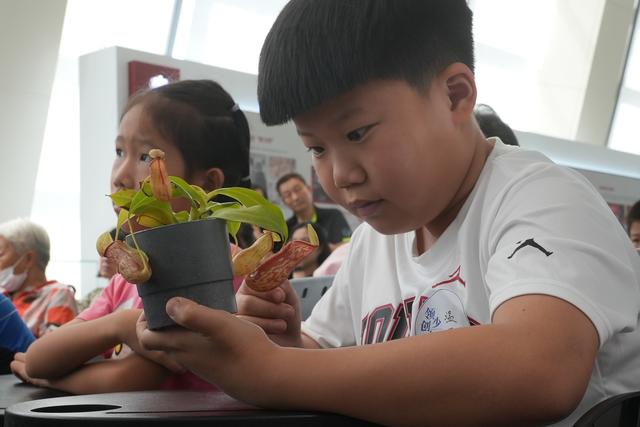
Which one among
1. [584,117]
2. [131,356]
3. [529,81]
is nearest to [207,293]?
[131,356]

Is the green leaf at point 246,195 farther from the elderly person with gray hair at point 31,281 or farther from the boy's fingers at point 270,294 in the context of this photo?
the elderly person with gray hair at point 31,281

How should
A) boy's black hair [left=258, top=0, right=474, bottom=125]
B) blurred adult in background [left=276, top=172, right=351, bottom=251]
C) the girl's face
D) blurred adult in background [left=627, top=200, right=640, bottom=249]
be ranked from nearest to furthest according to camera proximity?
boy's black hair [left=258, top=0, right=474, bottom=125]
the girl's face
blurred adult in background [left=627, top=200, right=640, bottom=249]
blurred adult in background [left=276, top=172, right=351, bottom=251]

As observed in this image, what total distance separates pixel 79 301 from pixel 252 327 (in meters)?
4.60

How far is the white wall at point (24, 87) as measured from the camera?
692 centimetres

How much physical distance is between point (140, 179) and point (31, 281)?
3735mm

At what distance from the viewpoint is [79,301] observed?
5148mm

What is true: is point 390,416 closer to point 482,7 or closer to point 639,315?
point 639,315

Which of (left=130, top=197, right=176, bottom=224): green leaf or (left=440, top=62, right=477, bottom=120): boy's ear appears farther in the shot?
(left=440, top=62, right=477, bottom=120): boy's ear

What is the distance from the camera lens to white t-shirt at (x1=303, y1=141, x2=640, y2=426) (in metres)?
0.82

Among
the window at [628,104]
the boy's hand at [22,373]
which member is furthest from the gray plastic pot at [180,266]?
the window at [628,104]

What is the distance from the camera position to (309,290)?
1708mm

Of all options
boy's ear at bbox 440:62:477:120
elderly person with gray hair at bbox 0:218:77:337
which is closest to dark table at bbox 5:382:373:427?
boy's ear at bbox 440:62:477:120

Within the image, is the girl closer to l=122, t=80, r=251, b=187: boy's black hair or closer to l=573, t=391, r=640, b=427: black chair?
l=122, t=80, r=251, b=187: boy's black hair

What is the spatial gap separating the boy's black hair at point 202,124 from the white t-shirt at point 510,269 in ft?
1.62
